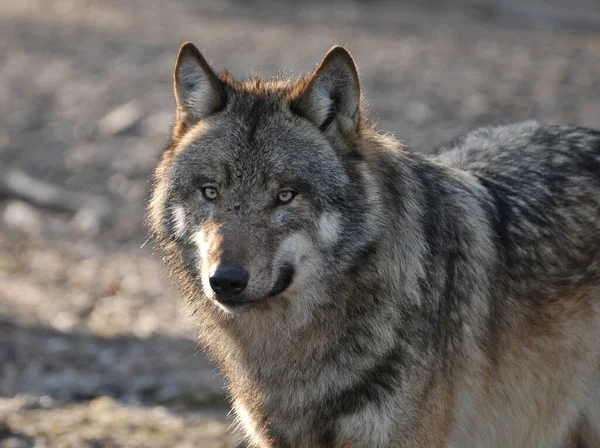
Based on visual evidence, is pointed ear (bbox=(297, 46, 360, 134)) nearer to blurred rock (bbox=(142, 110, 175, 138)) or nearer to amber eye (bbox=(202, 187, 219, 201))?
amber eye (bbox=(202, 187, 219, 201))

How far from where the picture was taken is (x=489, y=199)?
15.7 ft

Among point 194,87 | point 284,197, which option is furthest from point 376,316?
point 194,87

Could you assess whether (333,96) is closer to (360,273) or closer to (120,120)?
(360,273)

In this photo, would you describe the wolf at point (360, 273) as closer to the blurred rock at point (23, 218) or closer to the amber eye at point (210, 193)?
the amber eye at point (210, 193)

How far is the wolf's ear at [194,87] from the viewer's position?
4.42 metres

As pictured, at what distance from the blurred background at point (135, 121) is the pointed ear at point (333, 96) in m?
0.98

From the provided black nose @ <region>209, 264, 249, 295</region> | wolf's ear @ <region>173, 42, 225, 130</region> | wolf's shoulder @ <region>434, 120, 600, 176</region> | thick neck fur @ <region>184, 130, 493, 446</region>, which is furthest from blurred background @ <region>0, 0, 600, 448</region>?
black nose @ <region>209, 264, 249, 295</region>

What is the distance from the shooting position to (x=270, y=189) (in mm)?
4160

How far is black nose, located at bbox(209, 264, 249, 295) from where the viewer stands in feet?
12.7

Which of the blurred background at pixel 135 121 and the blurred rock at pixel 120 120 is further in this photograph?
the blurred rock at pixel 120 120

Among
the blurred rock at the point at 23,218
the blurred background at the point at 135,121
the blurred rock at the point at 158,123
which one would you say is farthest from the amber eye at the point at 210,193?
the blurred rock at the point at 158,123

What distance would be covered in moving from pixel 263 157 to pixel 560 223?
64.0 inches

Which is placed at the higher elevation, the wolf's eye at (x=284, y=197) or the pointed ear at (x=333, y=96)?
the pointed ear at (x=333, y=96)

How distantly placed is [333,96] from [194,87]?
27.7 inches
